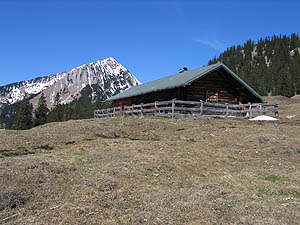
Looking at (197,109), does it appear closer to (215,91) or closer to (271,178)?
(215,91)

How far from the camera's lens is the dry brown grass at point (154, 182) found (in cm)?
479

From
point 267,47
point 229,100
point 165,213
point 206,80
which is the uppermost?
point 267,47

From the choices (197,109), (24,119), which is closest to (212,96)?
(197,109)

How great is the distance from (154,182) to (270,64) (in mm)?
121606

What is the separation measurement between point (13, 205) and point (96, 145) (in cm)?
597

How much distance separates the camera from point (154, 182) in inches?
263

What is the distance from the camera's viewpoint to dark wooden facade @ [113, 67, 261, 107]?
81.1 feet

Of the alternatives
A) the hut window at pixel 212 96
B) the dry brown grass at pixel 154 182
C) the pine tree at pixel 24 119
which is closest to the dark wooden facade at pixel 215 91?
the hut window at pixel 212 96

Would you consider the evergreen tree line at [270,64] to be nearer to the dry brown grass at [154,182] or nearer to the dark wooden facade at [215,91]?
the dark wooden facade at [215,91]

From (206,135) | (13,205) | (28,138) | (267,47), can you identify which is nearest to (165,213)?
(13,205)

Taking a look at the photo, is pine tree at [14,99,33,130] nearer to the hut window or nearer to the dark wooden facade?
the dark wooden facade

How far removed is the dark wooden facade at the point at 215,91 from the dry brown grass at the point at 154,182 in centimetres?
1309

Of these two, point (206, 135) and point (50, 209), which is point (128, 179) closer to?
point (50, 209)

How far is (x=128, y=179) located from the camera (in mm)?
6742
